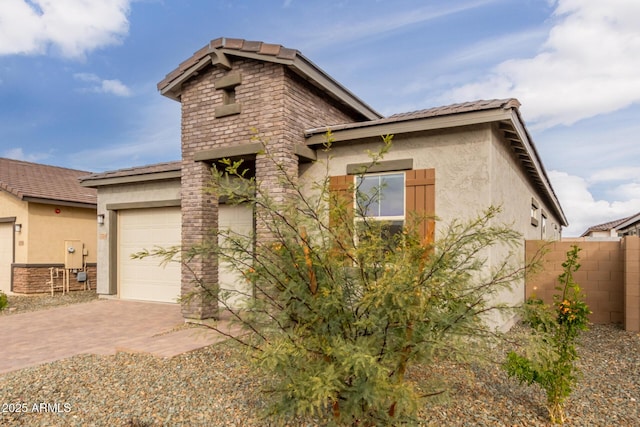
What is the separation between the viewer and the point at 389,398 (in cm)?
266

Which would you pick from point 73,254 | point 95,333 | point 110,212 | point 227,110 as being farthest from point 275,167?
point 73,254

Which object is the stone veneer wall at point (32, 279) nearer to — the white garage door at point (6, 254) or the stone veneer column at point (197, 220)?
the white garage door at point (6, 254)

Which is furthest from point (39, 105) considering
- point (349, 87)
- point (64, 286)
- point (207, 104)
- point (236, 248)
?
point (236, 248)

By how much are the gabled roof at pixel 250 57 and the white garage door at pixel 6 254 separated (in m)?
9.58

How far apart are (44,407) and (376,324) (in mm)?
3673

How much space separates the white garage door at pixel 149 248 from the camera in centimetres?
1052

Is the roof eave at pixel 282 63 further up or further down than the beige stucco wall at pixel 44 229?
further up

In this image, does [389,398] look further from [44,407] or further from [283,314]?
[44,407]

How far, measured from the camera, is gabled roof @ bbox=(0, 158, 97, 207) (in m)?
13.2

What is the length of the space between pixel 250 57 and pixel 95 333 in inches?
232

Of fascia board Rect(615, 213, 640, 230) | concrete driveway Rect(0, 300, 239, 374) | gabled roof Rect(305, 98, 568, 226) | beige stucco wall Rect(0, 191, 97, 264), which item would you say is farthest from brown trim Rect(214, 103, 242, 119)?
fascia board Rect(615, 213, 640, 230)

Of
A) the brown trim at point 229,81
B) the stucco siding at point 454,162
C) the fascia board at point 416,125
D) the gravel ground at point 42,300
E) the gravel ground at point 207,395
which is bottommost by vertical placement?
the gravel ground at point 42,300

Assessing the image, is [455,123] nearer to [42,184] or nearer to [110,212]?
[110,212]

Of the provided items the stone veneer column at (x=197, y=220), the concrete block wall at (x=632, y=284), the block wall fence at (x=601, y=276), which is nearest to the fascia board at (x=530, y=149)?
the block wall fence at (x=601, y=276)
